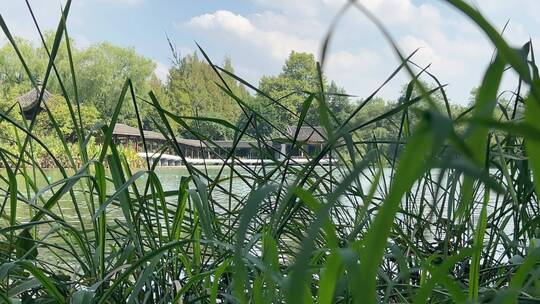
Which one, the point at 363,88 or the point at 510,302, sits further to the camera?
the point at 363,88

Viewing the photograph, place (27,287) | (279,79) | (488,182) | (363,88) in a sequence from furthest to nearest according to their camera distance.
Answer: (279,79), (363,88), (27,287), (488,182)

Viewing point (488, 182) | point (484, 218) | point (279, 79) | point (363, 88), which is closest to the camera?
point (488, 182)

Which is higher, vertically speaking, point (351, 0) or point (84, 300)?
point (351, 0)

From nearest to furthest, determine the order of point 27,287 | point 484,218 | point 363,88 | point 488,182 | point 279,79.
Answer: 1. point 488,182
2. point 484,218
3. point 27,287
4. point 363,88
5. point 279,79

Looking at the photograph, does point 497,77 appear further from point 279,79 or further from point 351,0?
point 279,79

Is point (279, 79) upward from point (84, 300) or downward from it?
upward

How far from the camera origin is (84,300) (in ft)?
1.23

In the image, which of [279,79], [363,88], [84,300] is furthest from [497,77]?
[279,79]

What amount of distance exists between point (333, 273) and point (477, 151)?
0.28ft

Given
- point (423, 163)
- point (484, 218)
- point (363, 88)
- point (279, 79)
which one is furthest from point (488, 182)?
point (279, 79)

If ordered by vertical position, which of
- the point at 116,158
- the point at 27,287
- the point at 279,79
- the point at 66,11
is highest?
the point at 279,79

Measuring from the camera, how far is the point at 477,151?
0.15m

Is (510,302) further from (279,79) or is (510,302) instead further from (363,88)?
(279,79)

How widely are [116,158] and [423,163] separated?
1.22 feet
